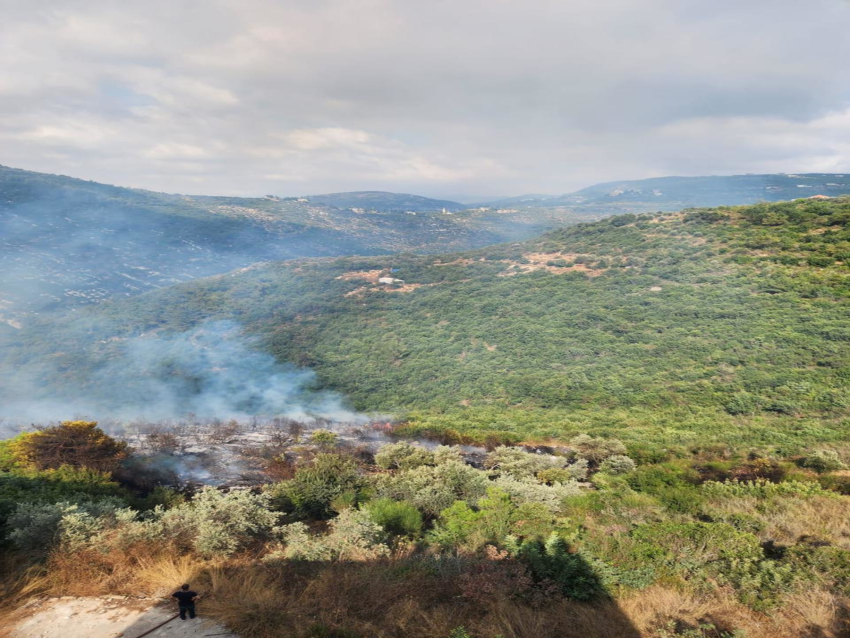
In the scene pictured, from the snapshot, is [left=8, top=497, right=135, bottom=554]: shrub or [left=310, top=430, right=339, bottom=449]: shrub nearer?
[left=8, top=497, right=135, bottom=554]: shrub

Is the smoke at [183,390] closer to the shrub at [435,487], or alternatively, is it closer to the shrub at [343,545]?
the shrub at [435,487]

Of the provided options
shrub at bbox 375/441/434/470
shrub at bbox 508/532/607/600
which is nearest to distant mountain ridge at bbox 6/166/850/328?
shrub at bbox 375/441/434/470

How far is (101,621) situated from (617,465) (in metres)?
16.0

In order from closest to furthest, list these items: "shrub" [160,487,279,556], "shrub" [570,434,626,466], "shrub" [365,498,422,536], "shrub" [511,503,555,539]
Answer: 1. "shrub" [160,487,279,556]
2. "shrub" [511,503,555,539]
3. "shrub" [365,498,422,536]
4. "shrub" [570,434,626,466]

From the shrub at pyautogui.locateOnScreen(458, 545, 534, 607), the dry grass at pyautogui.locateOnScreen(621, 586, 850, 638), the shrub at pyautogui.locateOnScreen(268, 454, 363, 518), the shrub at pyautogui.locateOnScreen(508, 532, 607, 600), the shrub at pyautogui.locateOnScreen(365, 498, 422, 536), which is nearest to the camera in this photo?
the dry grass at pyautogui.locateOnScreen(621, 586, 850, 638)

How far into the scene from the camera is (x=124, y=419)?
28531 millimetres

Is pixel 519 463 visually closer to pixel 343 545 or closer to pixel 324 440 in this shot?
pixel 343 545

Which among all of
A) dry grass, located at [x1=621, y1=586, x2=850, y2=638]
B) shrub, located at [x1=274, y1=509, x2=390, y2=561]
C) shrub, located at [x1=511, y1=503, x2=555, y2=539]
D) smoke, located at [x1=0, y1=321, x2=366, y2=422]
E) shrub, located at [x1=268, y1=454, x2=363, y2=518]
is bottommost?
smoke, located at [x1=0, y1=321, x2=366, y2=422]

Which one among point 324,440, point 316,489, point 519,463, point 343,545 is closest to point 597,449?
point 519,463

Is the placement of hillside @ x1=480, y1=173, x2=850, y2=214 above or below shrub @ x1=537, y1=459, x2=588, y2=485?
above

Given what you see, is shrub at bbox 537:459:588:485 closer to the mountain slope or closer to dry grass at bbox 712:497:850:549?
dry grass at bbox 712:497:850:549

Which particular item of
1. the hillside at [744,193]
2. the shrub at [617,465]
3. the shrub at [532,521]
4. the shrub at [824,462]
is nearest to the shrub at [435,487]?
the shrub at [532,521]

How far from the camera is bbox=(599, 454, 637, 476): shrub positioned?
15766mm

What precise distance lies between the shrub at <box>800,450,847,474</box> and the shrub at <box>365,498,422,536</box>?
12.9m
